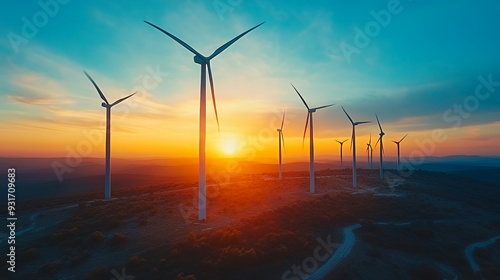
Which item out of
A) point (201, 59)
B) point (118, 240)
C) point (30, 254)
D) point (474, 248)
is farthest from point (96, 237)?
point (474, 248)

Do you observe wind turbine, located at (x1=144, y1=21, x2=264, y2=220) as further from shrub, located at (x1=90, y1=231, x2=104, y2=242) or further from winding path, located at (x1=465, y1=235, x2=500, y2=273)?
winding path, located at (x1=465, y1=235, x2=500, y2=273)

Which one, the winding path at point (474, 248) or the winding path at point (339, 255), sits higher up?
the winding path at point (339, 255)

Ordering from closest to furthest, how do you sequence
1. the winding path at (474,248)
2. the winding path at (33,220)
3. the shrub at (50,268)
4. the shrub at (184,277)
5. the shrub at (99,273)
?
1. the shrub at (184,277)
2. the shrub at (99,273)
3. the shrub at (50,268)
4. the winding path at (474,248)
5. the winding path at (33,220)

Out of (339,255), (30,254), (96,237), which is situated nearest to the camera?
(30,254)

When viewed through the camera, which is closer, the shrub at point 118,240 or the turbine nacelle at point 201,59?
the shrub at point 118,240

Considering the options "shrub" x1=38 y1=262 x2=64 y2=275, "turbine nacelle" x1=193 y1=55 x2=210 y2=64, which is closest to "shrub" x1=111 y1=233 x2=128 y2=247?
"shrub" x1=38 y1=262 x2=64 y2=275

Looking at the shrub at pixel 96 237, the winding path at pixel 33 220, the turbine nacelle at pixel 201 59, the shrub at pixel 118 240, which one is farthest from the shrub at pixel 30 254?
the turbine nacelle at pixel 201 59

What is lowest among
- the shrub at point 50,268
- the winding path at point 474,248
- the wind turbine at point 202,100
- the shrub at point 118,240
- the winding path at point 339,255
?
the winding path at point 474,248

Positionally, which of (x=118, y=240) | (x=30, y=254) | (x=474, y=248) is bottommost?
(x=474, y=248)

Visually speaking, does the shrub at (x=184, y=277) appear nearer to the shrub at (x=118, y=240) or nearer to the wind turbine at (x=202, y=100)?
the shrub at (x=118, y=240)

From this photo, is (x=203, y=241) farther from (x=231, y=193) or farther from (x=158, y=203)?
(x=231, y=193)

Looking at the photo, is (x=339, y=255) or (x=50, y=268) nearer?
(x=50, y=268)

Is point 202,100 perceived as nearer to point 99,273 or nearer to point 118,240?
point 118,240
